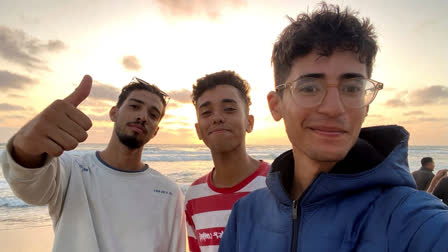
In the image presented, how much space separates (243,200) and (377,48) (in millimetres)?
1467

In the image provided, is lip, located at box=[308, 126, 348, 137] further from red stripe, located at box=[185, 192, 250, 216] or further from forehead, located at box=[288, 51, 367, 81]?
red stripe, located at box=[185, 192, 250, 216]

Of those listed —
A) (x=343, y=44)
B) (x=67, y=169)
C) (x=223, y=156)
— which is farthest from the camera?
(x=223, y=156)

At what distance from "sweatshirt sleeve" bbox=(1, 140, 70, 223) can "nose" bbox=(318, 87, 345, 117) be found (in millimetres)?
2052

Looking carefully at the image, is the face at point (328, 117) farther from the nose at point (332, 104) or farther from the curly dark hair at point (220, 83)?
the curly dark hair at point (220, 83)

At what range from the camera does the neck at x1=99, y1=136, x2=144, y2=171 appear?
12.0 ft

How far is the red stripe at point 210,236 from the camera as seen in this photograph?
2.84 m

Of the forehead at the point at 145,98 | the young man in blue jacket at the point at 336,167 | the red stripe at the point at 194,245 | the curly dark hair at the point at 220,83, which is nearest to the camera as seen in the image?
the young man in blue jacket at the point at 336,167

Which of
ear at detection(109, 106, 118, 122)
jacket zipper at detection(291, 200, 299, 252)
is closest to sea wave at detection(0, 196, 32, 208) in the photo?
ear at detection(109, 106, 118, 122)

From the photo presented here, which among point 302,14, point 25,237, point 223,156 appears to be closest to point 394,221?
point 302,14

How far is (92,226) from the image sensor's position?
2.88m

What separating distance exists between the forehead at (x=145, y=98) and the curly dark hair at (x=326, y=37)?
260 centimetres

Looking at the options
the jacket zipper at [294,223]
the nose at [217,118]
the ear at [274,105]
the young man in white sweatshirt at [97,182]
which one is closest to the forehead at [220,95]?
the nose at [217,118]

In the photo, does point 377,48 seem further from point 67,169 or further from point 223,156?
point 67,169

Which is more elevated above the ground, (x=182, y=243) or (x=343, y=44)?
(x=343, y=44)
